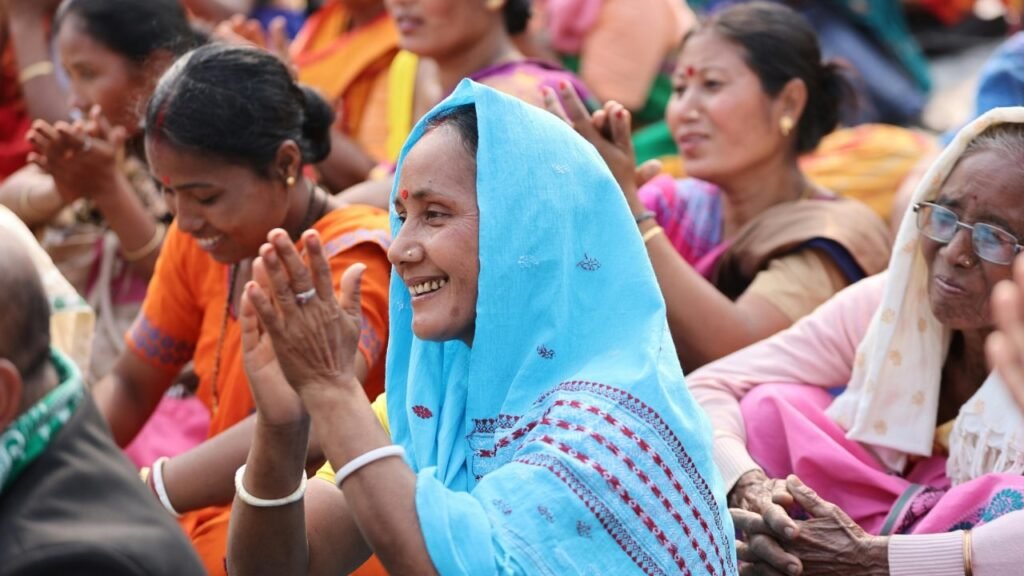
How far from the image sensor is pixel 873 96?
651 cm

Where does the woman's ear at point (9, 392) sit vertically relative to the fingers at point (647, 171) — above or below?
above

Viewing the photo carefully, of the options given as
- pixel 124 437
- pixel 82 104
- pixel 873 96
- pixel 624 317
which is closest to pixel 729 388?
pixel 624 317

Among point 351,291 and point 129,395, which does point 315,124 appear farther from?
point 351,291

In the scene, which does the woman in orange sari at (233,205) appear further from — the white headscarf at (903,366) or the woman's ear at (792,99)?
the woman's ear at (792,99)

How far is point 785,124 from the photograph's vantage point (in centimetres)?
401

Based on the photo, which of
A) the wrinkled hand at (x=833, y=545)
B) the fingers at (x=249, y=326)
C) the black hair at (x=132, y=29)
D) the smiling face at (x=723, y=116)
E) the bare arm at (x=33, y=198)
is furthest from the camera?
the bare arm at (x=33, y=198)

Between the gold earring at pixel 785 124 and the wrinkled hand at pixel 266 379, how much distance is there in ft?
7.01

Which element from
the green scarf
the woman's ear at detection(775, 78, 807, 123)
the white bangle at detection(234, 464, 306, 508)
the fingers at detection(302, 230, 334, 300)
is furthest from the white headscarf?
the green scarf

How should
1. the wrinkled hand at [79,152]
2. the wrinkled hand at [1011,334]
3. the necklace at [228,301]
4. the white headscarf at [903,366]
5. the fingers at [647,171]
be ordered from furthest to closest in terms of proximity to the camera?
the wrinkled hand at [79,152] → the necklace at [228,301] → the fingers at [647,171] → the white headscarf at [903,366] → the wrinkled hand at [1011,334]

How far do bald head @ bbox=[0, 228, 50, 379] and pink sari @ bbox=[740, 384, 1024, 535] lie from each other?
1.67 metres

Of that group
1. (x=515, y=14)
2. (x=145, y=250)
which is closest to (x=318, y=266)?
(x=145, y=250)

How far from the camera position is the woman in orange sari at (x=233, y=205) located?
10.5 ft

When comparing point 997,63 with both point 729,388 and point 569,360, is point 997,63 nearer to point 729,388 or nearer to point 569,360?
point 729,388

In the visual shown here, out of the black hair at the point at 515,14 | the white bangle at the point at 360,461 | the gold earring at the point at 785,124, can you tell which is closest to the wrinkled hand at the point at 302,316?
the white bangle at the point at 360,461
